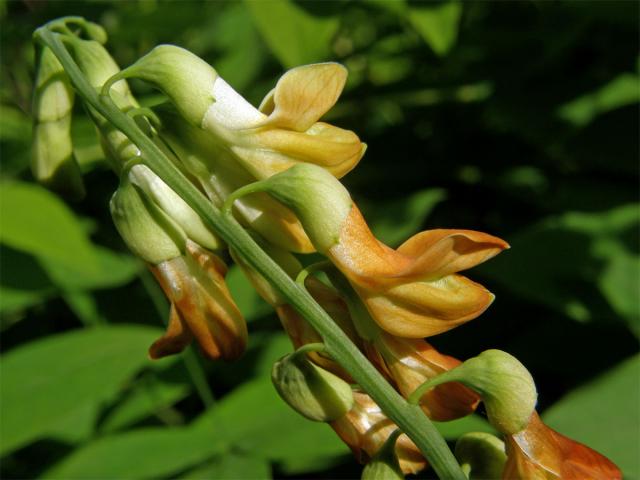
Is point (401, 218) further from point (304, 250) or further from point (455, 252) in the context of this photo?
point (455, 252)

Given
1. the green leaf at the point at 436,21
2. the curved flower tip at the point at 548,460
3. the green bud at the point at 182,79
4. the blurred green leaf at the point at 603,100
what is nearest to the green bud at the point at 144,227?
the green bud at the point at 182,79

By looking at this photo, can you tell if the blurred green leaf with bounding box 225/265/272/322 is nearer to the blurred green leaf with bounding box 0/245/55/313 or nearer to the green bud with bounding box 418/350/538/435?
the blurred green leaf with bounding box 0/245/55/313

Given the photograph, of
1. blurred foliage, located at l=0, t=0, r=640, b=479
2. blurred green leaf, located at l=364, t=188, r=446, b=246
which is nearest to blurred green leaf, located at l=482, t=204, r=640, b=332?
blurred foliage, located at l=0, t=0, r=640, b=479

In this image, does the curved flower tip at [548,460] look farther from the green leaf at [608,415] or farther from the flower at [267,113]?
the green leaf at [608,415]

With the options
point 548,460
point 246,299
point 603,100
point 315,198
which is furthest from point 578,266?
point 315,198

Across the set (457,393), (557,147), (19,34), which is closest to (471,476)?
(457,393)

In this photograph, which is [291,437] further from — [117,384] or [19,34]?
[19,34]
